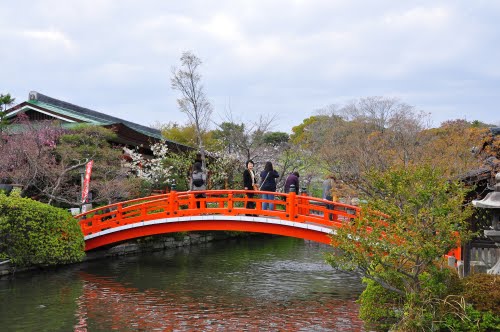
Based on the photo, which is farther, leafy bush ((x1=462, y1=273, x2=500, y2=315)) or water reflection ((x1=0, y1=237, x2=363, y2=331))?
water reflection ((x1=0, y1=237, x2=363, y2=331))

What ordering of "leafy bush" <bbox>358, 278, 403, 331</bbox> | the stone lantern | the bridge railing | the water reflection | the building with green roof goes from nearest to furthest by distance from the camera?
the stone lantern < "leafy bush" <bbox>358, 278, 403, 331</bbox> < the water reflection < the bridge railing < the building with green roof

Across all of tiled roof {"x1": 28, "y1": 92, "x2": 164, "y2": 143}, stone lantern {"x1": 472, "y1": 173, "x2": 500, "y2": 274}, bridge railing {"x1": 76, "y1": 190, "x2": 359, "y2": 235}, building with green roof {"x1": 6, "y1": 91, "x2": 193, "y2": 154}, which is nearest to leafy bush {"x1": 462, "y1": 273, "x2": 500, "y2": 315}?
stone lantern {"x1": 472, "y1": 173, "x2": 500, "y2": 274}

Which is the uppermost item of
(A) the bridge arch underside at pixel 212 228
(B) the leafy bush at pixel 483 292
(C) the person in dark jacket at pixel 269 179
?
(C) the person in dark jacket at pixel 269 179

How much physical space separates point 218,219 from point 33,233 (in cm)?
478

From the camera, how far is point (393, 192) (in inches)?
327

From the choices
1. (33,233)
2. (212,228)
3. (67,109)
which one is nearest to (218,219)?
(212,228)

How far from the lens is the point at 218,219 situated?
15.7 m

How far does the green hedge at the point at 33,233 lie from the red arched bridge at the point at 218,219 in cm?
131

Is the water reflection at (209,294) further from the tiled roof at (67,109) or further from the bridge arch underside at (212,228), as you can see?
the tiled roof at (67,109)

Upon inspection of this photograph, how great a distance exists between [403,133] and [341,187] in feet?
16.3

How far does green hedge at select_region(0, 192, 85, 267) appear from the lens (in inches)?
571

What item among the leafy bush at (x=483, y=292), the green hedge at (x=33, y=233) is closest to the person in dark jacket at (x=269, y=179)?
the green hedge at (x=33, y=233)

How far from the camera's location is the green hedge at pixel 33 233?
47.6 feet

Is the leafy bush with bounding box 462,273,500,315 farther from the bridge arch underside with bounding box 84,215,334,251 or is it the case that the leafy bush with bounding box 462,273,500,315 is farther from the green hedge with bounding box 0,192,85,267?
the green hedge with bounding box 0,192,85,267
